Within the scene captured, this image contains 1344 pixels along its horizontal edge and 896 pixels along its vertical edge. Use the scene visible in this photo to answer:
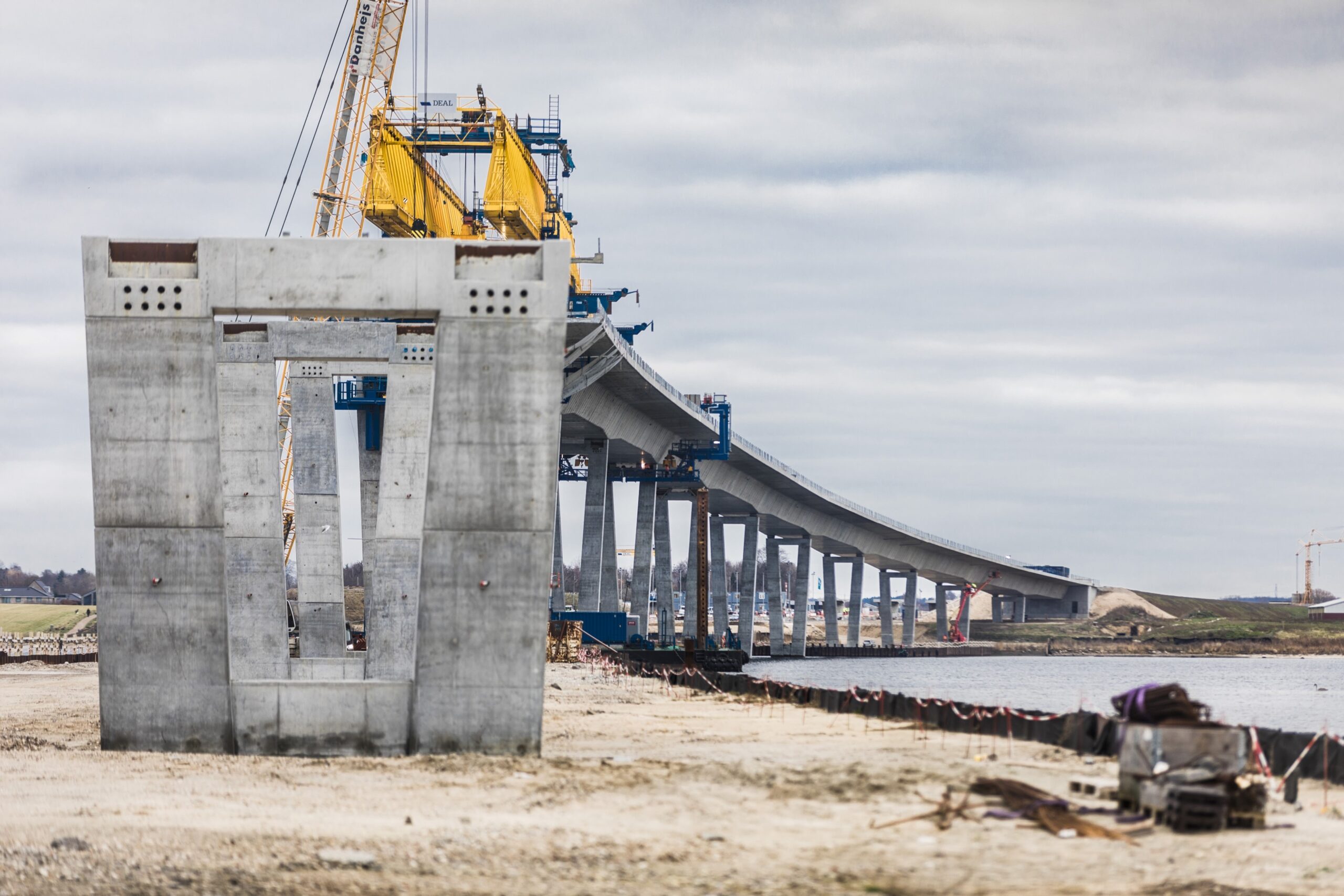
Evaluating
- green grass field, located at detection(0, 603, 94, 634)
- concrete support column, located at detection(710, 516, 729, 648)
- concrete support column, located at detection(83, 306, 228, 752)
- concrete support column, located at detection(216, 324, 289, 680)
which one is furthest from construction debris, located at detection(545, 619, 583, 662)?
green grass field, located at detection(0, 603, 94, 634)

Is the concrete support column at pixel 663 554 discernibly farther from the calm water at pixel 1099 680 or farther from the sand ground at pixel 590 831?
the sand ground at pixel 590 831

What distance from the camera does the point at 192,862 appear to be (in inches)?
693

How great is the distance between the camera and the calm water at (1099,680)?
200 ft

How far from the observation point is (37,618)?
164250 mm

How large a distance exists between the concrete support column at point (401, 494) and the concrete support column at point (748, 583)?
84.4m

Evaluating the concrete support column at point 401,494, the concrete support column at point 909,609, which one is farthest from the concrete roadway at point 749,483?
the concrete support column at point 401,494

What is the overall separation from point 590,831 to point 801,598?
401ft

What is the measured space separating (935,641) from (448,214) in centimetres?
12516

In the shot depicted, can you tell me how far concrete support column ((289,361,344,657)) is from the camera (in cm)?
5481

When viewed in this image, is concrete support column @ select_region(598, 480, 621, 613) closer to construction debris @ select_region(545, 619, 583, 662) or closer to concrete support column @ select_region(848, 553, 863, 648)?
construction debris @ select_region(545, 619, 583, 662)

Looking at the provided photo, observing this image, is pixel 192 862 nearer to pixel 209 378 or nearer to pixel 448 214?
pixel 209 378

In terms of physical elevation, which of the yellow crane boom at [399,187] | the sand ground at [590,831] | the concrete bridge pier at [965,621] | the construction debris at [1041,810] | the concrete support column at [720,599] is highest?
the yellow crane boom at [399,187]

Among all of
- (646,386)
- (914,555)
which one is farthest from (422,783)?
(914,555)

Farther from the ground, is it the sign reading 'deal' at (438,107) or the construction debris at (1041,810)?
the sign reading 'deal' at (438,107)
